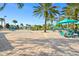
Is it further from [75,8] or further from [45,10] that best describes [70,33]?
[45,10]

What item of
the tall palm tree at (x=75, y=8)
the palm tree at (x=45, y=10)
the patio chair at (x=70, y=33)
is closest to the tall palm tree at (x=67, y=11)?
the tall palm tree at (x=75, y=8)

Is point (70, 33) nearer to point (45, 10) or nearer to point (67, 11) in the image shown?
point (67, 11)

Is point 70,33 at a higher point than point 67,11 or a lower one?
lower

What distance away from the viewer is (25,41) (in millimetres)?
4797

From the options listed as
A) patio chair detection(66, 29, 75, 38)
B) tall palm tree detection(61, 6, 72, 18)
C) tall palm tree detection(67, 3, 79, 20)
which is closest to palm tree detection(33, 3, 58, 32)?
tall palm tree detection(61, 6, 72, 18)

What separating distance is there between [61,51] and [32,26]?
35.9 inches

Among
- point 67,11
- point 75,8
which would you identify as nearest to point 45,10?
point 67,11

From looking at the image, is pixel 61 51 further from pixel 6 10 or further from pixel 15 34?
pixel 6 10

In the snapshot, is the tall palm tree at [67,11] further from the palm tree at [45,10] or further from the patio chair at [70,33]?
the patio chair at [70,33]

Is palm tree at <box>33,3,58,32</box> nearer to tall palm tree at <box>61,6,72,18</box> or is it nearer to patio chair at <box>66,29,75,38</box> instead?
tall palm tree at <box>61,6,72,18</box>

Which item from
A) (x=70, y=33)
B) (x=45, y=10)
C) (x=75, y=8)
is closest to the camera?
(x=75, y=8)

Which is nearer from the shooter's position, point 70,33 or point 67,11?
point 67,11

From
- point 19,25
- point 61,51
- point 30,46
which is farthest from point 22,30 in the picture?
point 61,51

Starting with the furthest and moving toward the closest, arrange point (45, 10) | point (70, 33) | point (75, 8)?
point (70, 33) < point (45, 10) < point (75, 8)
